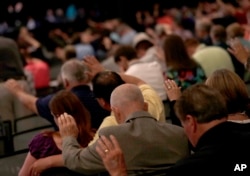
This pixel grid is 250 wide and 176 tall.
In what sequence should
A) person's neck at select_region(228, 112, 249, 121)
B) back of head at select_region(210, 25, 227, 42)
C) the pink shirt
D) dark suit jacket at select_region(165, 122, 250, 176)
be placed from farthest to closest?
1. the pink shirt
2. back of head at select_region(210, 25, 227, 42)
3. person's neck at select_region(228, 112, 249, 121)
4. dark suit jacket at select_region(165, 122, 250, 176)

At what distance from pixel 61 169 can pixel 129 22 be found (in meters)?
11.0

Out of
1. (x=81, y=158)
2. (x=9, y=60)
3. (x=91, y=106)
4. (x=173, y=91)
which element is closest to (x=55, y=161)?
(x=81, y=158)

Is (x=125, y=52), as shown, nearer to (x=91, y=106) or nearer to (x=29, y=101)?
(x=29, y=101)

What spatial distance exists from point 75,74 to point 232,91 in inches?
61.7

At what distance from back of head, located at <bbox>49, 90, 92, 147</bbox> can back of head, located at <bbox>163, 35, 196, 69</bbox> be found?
1.71 metres

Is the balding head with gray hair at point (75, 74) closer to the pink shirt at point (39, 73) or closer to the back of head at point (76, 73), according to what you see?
the back of head at point (76, 73)

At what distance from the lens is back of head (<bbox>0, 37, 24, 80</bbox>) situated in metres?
5.64

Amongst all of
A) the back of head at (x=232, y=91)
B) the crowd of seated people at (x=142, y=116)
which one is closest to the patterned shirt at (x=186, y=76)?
the crowd of seated people at (x=142, y=116)

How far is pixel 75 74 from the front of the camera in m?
4.34

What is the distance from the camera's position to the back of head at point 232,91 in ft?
9.80

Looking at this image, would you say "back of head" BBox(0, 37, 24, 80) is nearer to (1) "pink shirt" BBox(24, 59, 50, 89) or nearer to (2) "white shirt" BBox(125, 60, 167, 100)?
(2) "white shirt" BBox(125, 60, 167, 100)

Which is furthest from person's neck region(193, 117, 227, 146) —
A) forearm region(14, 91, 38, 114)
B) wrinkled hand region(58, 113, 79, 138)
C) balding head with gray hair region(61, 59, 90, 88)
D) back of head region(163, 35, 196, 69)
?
back of head region(163, 35, 196, 69)

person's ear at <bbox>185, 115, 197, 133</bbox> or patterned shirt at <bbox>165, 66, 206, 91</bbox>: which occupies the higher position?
person's ear at <bbox>185, 115, 197, 133</bbox>

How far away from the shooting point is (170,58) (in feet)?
17.1
